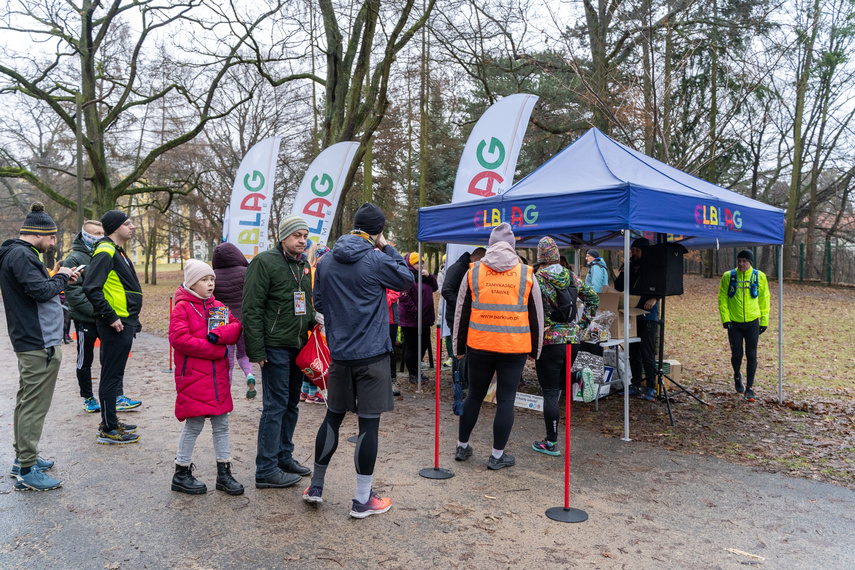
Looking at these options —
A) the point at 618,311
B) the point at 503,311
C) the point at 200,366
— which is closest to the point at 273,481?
the point at 200,366

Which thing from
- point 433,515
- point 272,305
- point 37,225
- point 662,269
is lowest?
point 433,515

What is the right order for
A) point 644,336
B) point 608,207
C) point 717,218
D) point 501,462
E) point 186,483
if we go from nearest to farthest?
point 186,483, point 501,462, point 608,207, point 717,218, point 644,336

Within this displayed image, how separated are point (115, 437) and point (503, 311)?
3.66 m

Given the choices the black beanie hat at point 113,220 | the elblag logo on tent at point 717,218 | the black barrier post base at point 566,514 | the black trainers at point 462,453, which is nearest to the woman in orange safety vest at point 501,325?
the black trainers at point 462,453

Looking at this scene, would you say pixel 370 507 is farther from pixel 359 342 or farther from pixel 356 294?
pixel 356 294

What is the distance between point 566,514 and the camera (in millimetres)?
3773

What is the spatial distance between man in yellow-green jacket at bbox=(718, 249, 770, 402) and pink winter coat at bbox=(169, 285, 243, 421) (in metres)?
6.29

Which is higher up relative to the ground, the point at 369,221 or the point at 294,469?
the point at 369,221

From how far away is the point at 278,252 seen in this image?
13.3 feet

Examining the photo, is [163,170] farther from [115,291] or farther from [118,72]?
[115,291]

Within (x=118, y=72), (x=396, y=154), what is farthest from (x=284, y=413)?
(x=396, y=154)

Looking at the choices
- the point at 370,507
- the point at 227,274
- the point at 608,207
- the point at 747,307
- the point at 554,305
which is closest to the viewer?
the point at 370,507

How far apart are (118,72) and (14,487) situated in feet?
58.6

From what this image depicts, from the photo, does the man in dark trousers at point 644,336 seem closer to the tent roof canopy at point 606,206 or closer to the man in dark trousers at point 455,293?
the tent roof canopy at point 606,206
